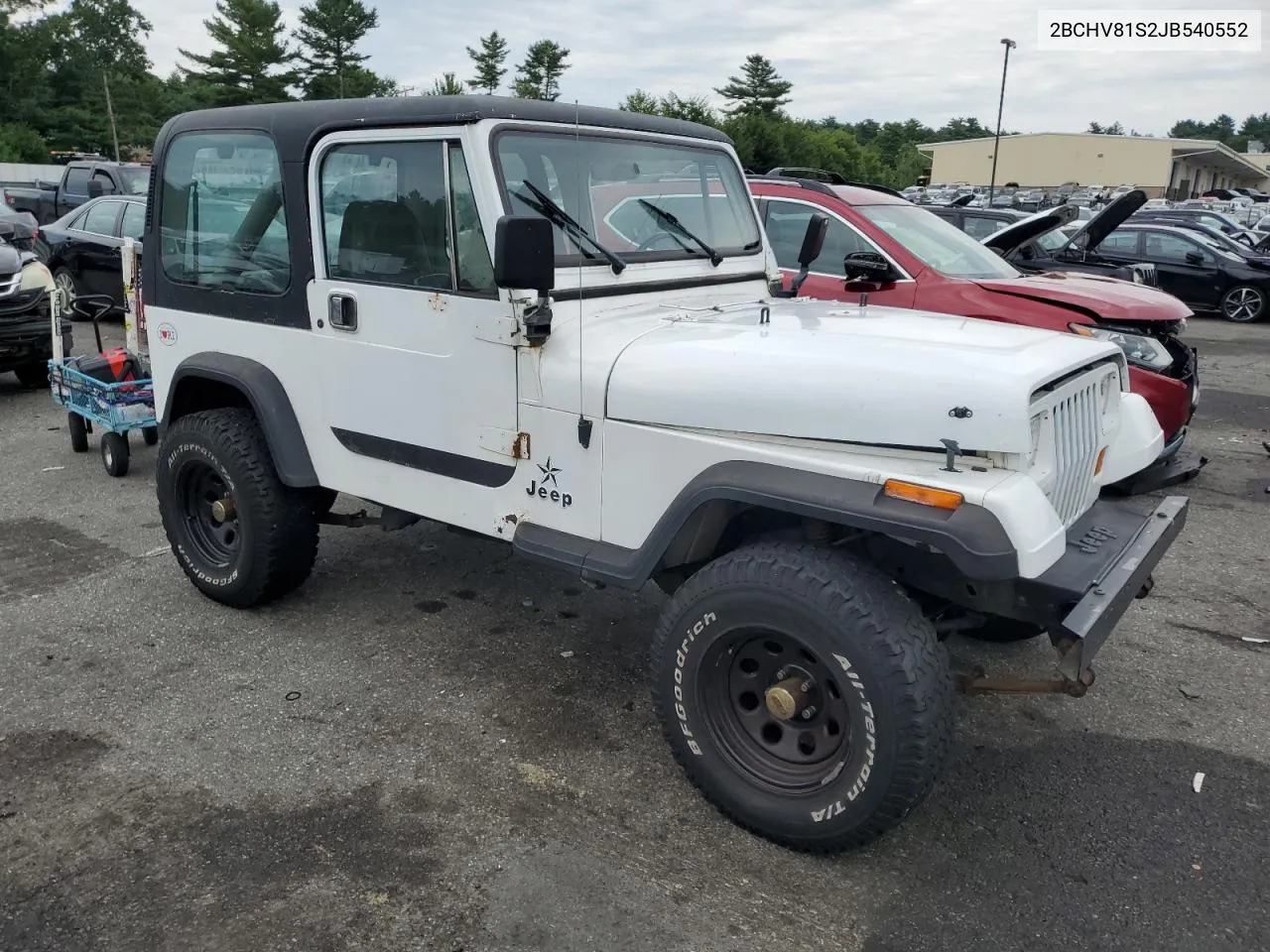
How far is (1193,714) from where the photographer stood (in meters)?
3.73

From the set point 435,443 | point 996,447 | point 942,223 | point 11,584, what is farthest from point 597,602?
point 942,223

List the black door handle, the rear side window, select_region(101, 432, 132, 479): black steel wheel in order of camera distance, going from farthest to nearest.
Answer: select_region(101, 432, 132, 479): black steel wheel, the rear side window, the black door handle

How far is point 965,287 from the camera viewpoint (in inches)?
251

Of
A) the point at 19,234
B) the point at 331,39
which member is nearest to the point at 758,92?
the point at 331,39

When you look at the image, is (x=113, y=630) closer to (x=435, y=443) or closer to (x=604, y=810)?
(x=435, y=443)

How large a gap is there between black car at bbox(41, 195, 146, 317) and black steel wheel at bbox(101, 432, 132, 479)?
528cm

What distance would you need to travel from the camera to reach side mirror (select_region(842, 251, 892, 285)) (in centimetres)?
555

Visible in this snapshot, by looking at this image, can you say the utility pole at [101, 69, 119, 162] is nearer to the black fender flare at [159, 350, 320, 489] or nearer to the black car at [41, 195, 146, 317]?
the black car at [41, 195, 146, 317]

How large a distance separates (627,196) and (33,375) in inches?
305

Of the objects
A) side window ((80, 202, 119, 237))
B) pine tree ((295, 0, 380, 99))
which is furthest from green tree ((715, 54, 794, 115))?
side window ((80, 202, 119, 237))

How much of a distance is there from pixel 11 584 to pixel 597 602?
2.81 meters

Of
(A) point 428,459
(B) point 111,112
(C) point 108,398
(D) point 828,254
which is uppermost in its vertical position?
(B) point 111,112

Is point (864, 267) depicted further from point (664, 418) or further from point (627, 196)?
point (664, 418)

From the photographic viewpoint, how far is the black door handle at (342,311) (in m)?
3.61
